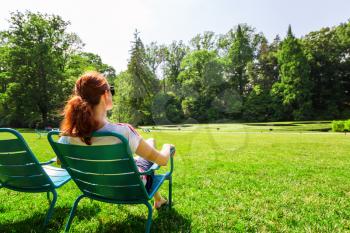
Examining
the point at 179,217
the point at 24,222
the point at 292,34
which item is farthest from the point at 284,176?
the point at 292,34

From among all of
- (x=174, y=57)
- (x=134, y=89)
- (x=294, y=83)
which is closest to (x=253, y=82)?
(x=294, y=83)

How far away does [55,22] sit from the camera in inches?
1662

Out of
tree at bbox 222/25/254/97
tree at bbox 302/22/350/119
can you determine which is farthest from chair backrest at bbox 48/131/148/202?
tree at bbox 222/25/254/97

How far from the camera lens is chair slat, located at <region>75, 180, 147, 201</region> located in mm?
2639

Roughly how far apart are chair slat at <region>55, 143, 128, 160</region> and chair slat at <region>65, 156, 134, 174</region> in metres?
0.05

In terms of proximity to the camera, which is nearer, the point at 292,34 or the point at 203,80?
the point at 292,34

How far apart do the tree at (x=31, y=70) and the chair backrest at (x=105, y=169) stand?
39259 mm

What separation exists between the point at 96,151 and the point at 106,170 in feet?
0.69

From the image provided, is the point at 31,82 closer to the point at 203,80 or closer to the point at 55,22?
the point at 55,22

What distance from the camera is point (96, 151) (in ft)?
7.91

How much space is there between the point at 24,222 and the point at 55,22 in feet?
145

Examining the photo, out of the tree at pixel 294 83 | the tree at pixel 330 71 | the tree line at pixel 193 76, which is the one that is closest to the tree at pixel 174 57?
the tree line at pixel 193 76

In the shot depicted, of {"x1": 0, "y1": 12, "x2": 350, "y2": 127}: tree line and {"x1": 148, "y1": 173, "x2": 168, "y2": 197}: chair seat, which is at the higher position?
{"x1": 0, "y1": 12, "x2": 350, "y2": 127}: tree line

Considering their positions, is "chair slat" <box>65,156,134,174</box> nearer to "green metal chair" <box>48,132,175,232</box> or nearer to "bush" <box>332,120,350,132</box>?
"green metal chair" <box>48,132,175,232</box>
